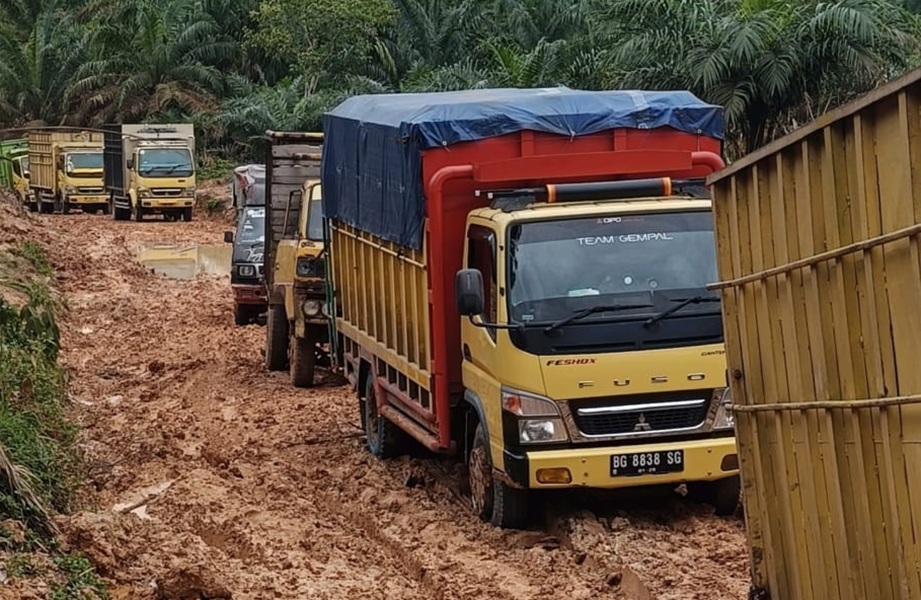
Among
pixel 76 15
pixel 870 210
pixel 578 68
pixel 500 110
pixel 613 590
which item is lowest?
pixel 613 590

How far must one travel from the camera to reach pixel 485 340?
931cm

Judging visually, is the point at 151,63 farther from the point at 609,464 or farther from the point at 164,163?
the point at 609,464

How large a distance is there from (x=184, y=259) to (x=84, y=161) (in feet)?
49.4

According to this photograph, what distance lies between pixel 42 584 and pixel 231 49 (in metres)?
44.7

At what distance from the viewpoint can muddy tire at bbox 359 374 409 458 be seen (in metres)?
12.1

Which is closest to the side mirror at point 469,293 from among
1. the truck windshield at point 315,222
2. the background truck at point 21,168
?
the truck windshield at point 315,222

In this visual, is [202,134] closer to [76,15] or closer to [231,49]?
[231,49]

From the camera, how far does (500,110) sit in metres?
10.1

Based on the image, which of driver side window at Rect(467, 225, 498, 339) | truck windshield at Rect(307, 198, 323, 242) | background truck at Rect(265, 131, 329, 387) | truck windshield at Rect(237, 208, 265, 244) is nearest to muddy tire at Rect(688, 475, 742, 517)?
driver side window at Rect(467, 225, 498, 339)

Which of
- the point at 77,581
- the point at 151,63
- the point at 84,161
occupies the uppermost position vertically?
the point at 151,63

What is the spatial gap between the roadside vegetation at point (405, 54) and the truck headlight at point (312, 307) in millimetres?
9681

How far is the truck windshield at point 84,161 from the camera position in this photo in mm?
46062

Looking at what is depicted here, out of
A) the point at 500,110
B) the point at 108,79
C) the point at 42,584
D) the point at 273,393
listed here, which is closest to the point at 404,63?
the point at 108,79

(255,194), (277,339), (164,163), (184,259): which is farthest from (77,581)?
(164,163)
